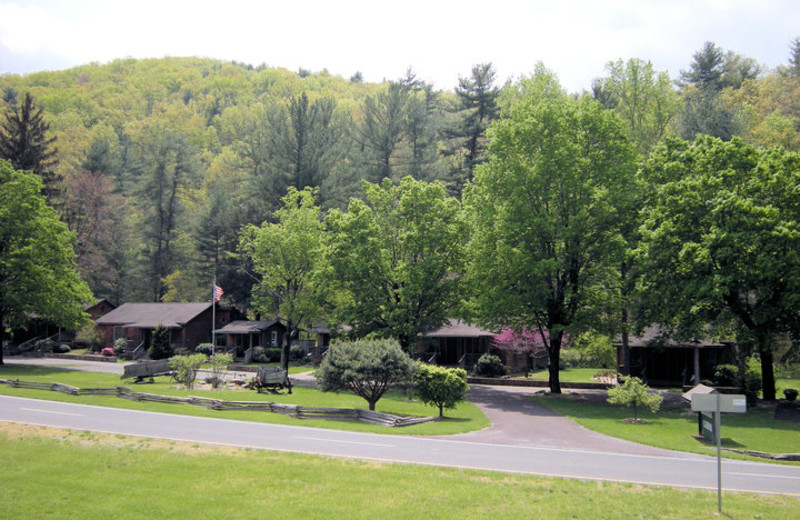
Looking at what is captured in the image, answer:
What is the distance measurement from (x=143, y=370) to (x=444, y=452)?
979 inches

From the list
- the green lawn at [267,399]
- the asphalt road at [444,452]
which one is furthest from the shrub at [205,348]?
the asphalt road at [444,452]

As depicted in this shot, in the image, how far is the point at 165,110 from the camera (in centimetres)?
13050

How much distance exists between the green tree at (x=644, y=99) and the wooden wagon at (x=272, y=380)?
136ft

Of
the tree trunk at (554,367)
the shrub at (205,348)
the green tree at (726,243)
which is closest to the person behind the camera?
the green tree at (726,243)

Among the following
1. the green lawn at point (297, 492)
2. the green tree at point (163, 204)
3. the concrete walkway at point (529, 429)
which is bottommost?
the concrete walkway at point (529, 429)

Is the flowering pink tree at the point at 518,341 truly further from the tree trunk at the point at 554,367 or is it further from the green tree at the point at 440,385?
the green tree at the point at 440,385

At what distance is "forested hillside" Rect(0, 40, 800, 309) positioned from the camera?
188ft

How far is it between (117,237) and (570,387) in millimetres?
62681

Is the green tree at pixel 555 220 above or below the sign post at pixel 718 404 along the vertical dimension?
above

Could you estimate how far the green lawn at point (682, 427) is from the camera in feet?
70.0

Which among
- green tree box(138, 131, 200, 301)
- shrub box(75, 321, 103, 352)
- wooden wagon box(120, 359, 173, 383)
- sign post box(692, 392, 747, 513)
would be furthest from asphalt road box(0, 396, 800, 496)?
green tree box(138, 131, 200, 301)

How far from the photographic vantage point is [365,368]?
26172mm

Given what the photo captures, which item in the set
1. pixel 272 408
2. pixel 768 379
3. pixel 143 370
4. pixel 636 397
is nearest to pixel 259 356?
pixel 143 370

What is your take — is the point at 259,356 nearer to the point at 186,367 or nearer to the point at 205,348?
the point at 205,348
